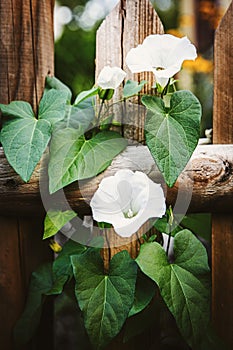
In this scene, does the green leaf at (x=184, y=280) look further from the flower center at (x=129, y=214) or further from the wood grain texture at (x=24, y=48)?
the wood grain texture at (x=24, y=48)

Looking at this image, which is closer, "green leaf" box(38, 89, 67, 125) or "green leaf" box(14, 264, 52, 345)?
"green leaf" box(38, 89, 67, 125)

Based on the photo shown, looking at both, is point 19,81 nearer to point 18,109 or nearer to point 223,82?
point 18,109

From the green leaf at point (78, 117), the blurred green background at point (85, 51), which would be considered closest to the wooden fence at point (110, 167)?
the green leaf at point (78, 117)

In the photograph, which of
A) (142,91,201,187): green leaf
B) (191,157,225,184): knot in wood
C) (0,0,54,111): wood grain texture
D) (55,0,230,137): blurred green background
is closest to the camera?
(142,91,201,187): green leaf

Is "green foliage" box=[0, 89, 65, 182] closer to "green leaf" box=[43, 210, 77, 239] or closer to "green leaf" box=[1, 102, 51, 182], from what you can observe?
"green leaf" box=[1, 102, 51, 182]

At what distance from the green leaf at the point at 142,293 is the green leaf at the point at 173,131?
0.29 meters

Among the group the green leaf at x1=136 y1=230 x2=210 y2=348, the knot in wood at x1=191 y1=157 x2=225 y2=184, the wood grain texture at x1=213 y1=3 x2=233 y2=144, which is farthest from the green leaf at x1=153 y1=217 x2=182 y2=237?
the wood grain texture at x1=213 y1=3 x2=233 y2=144

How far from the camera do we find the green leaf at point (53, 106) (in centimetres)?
108

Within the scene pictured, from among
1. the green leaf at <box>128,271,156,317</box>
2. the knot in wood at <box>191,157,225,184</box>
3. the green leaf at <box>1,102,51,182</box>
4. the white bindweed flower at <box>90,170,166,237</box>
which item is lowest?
the green leaf at <box>128,271,156,317</box>

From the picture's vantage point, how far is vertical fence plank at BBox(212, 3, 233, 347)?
1.16 metres

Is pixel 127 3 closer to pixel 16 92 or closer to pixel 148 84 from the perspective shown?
pixel 148 84

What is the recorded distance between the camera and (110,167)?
3.61ft

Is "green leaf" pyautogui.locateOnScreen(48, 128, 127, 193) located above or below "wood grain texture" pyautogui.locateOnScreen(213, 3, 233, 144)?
below

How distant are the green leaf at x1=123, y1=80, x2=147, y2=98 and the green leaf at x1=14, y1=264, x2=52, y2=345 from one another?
1.75ft
